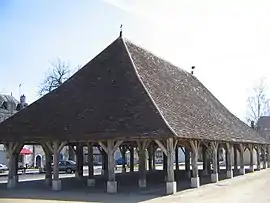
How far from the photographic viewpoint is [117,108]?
21844mm

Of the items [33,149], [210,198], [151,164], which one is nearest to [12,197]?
[210,198]

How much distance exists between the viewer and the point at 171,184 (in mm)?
20156

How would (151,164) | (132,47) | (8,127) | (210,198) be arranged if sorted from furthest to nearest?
(151,164)
(132,47)
(8,127)
(210,198)

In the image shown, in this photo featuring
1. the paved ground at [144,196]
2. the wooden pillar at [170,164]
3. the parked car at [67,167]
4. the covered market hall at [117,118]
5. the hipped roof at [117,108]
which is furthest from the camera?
the parked car at [67,167]

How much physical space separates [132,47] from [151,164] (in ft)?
55.8

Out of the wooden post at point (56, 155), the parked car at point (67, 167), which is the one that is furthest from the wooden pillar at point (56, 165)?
the parked car at point (67, 167)

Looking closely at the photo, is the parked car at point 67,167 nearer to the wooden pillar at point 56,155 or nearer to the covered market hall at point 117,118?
the covered market hall at point 117,118

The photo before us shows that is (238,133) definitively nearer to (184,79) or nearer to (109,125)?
(184,79)

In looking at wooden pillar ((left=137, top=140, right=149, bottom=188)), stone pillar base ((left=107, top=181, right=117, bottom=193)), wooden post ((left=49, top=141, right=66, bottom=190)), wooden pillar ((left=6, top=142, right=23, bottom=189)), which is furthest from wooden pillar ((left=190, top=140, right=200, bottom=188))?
wooden pillar ((left=6, top=142, right=23, bottom=189))

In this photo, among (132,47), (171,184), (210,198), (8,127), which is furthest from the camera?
(132,47)

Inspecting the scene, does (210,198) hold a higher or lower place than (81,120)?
lower

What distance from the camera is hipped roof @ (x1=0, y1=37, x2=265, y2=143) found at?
20688 mm

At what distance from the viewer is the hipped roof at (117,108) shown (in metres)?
20.7

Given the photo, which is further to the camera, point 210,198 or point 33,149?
point 33,149
